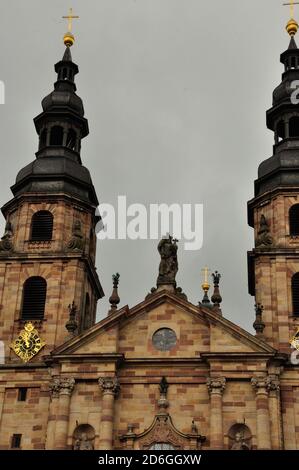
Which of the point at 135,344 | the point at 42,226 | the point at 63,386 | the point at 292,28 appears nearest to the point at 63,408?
the point at 63,386

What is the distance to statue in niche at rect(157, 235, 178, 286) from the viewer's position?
39.1 m

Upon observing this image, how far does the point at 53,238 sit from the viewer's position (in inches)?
1639

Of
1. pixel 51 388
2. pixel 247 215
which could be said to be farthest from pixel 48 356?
pixel 247 215

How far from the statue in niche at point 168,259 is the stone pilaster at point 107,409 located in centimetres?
490

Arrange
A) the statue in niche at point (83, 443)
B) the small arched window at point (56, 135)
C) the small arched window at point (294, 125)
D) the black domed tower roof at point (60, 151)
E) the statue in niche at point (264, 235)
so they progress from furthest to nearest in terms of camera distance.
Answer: the small arched window at point (56, 135)
the small arched window at point (294, 125)
the black domed tower roof at point (60, 151)
the statue in niche at point (264, 235)
the statue in niche at point (83, 443)

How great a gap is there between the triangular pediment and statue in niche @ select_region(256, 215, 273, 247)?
445 centimetres

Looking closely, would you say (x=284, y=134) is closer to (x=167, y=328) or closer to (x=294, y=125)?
(x=294, y=125)

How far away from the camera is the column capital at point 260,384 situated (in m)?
35.6

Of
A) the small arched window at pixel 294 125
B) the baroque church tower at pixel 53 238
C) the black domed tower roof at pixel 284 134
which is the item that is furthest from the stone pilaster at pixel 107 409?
the small arched window at pixel 294 125

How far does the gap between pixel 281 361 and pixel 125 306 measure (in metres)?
6.48

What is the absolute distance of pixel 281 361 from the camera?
36312 millimetres

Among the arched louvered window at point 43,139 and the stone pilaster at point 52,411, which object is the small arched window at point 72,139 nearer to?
the arched louvered window at point 43,139

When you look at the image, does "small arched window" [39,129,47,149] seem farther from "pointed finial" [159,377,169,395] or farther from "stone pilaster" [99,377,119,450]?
"pointed finial" [159,377,169,395]
